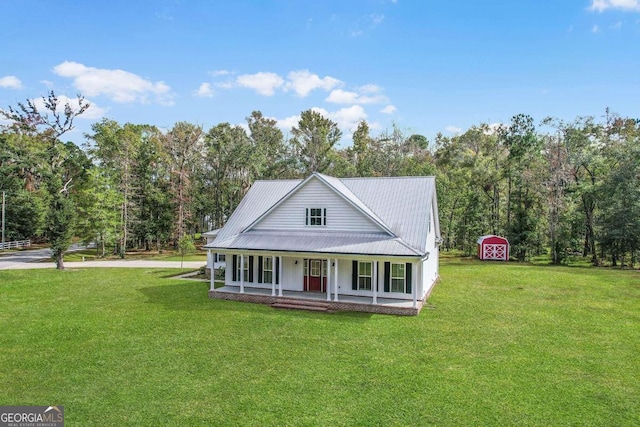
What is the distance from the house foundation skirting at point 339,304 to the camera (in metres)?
15.7

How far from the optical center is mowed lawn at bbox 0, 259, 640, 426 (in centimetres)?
841

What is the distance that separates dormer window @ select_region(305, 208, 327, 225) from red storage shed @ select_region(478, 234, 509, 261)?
2083 centimetres

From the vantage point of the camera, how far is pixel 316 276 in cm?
1862

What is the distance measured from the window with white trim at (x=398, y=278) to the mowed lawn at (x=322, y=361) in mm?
1912

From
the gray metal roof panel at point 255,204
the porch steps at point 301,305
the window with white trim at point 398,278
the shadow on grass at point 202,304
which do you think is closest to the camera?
the shadow on grass at point 202,304

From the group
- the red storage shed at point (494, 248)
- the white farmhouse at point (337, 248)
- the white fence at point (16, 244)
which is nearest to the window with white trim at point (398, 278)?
the white farmhouse at point (337, 248)

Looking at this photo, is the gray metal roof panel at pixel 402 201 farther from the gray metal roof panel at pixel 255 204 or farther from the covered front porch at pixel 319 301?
the gray metal roof panel at pixel 255 204

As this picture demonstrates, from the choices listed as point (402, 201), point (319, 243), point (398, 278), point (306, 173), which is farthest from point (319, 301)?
point (306, 173)

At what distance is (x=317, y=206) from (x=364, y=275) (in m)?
3.96

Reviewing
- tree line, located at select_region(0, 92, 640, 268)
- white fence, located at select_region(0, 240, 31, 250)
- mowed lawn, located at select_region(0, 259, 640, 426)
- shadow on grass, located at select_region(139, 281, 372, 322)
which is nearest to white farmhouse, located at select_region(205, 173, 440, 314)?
shadow on grass, located at select_region(139, 281, 372, 322)

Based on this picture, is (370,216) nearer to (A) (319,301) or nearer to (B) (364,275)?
(B) (364,275)

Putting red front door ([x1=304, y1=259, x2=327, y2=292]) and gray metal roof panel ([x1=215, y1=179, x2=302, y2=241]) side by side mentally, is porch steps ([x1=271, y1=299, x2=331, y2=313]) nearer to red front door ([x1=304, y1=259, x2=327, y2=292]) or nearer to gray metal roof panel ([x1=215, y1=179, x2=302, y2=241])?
red front door ([x1=304, y1=259, x2=327, y2=292])

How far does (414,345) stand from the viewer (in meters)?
12.3

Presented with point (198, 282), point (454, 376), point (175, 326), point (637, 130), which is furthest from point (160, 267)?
point (637, 130)
